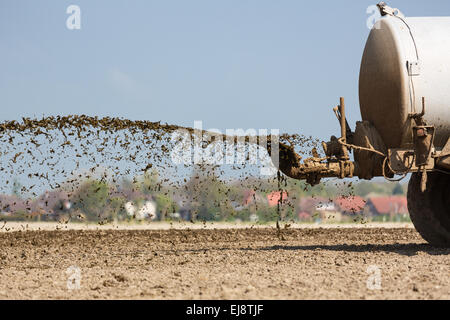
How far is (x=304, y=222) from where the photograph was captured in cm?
2791

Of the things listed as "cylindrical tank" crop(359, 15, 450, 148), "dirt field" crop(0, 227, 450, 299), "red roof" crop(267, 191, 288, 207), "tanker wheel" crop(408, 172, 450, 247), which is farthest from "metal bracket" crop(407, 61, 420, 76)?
"red roof" crop(267, 191, 288, 207)

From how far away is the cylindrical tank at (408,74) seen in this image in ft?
32.6

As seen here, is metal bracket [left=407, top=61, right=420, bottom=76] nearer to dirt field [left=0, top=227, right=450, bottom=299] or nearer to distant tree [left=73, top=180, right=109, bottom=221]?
dirt field [left=0, top=227, right=450, bottom=299]

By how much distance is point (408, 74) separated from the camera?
390 inches

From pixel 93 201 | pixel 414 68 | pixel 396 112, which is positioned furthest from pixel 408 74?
pixel 93 201

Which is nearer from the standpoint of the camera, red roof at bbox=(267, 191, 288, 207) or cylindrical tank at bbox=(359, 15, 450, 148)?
cylindrical tank at bbox=(359, 15, 450, 148)

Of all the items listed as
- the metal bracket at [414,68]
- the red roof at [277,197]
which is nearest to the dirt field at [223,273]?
the red roof at [277,197]

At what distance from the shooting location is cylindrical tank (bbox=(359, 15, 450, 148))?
9930 mm

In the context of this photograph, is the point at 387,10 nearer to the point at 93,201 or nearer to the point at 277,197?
the point at 277,197

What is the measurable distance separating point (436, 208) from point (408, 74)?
8.93 ft

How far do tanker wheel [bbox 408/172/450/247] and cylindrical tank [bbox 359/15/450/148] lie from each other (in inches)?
42.1
